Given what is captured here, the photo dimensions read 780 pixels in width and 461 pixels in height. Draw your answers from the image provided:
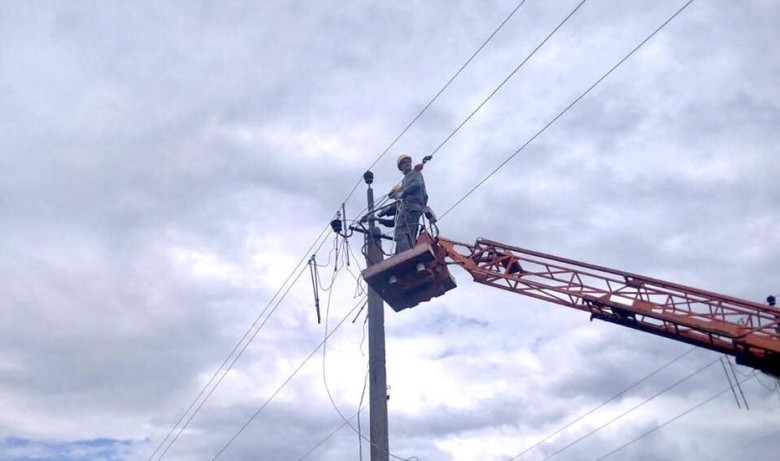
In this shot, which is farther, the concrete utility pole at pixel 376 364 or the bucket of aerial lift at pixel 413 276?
the bucket of aerial lift at pixel 413 276

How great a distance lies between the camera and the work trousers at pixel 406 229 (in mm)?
15719

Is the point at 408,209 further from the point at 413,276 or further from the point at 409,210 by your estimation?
the point at 413,276

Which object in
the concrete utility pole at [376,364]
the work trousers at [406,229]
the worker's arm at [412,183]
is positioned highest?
the worker's arm at [412,183]

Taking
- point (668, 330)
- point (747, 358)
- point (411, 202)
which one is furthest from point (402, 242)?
point (747, 358)

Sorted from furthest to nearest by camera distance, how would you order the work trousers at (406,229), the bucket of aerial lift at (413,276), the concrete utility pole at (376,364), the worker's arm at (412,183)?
1. the worker's arm at (412,183)
2. the work trousers at (406,229)
3. the bucket of aerial lift at (413,276)
4. the concrete utility pole at (376,364)

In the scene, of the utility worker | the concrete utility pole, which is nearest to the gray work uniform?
the utility worker

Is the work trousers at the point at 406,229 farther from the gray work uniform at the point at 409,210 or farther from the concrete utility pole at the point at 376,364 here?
the concrete utility pole at the point at 376,364

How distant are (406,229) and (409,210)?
1.35 ft

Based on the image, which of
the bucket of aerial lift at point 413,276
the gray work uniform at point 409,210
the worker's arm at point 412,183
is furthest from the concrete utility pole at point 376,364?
the worker's arm at point 412,183

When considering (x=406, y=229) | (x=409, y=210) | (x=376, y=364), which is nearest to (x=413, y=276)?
(x=406, y=229)

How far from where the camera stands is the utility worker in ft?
51.8

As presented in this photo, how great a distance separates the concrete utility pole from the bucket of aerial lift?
33 cm

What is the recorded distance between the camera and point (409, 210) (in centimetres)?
1597

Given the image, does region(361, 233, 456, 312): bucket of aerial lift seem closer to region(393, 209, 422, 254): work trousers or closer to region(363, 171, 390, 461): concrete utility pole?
region(393, 209, 422, 254): work trousers
